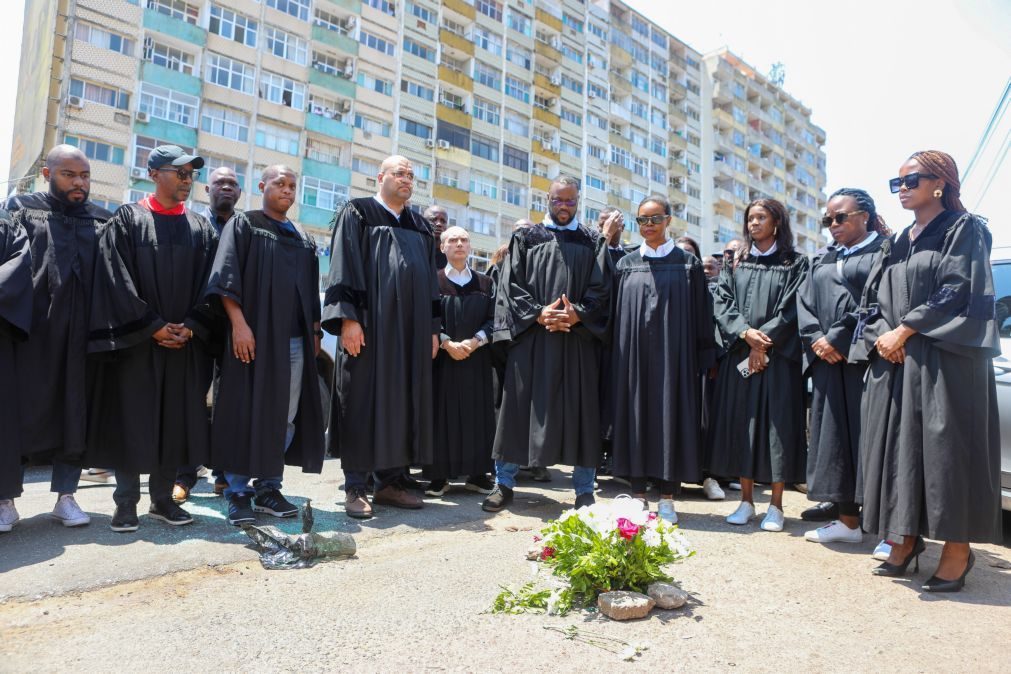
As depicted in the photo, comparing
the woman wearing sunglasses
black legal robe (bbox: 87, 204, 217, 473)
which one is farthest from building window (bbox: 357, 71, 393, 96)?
the woman wearing sunglasses

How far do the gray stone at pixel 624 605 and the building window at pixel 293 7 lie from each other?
32.9 m

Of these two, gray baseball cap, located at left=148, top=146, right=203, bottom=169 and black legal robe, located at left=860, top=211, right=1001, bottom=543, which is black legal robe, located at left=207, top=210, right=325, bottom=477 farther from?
black legal robe, located at left=860, top=211, right=1001, bottom=543

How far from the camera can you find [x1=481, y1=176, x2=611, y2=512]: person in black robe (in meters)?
5.12

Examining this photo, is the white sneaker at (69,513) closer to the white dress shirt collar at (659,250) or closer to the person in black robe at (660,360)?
the person in black robe at (660,360)

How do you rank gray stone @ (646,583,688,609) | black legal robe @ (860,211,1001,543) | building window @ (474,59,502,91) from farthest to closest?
building window @ (474,59,502,91), black legal robe @ (860,211,1001,543), gray stone @ (646,583,688,609)

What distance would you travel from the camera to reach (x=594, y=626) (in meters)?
3.00

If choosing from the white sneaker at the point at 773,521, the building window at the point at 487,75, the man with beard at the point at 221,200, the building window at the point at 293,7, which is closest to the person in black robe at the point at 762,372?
the white sneaker at the point at 773,521

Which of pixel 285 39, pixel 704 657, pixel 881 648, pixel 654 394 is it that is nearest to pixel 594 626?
pixel 704 657

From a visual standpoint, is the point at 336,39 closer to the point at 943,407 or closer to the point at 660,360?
the point at 660,360

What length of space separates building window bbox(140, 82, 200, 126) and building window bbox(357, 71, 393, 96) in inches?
329

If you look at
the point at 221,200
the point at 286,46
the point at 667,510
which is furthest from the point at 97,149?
the point at 667,510

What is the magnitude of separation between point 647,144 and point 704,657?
51024 mm

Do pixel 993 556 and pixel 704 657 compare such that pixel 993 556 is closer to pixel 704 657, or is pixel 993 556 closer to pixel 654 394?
pixel 654 394

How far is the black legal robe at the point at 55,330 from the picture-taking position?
4.24 metres
